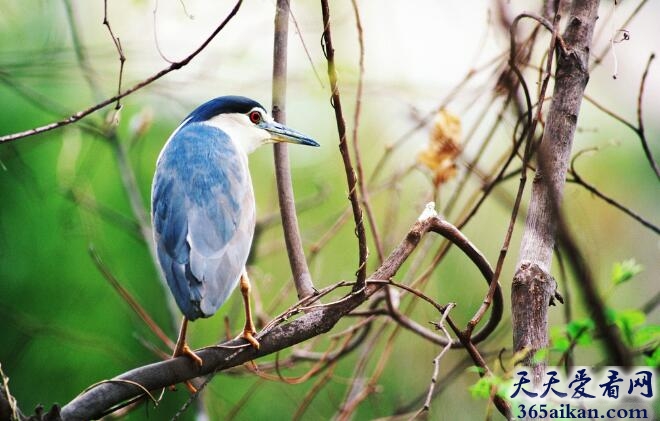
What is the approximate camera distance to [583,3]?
74.6 inches

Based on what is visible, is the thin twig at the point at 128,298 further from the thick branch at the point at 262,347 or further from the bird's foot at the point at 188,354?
the thick branch at the point at 262,347

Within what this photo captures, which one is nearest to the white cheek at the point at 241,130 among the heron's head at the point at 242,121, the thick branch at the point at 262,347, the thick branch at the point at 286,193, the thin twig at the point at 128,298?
the heron's head at the point at 242,121

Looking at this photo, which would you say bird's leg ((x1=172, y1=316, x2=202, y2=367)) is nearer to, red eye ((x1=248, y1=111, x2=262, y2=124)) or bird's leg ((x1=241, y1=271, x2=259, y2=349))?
bird's leg ((x1=241, y1=271, x2=259, y2=349))

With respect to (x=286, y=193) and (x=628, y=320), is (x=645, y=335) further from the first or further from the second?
(x=286, y=193)

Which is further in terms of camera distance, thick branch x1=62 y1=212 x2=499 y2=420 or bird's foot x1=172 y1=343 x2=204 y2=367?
bird's foot x1=172 y1=343 x2=204 y2=367

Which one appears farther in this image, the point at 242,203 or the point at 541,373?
the point at 242,203

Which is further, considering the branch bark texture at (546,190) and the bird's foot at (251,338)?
the bird's foot at (251,338)

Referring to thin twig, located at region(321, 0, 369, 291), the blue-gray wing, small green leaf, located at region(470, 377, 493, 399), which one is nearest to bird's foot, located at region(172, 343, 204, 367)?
the blue-gray wing

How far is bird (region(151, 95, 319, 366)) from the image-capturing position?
1881 mm

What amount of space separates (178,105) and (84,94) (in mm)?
1668

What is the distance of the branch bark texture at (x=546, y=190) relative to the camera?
1646 millimetres

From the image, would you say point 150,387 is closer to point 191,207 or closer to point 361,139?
point 191,207

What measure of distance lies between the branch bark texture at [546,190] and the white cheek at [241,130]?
0.99 metres

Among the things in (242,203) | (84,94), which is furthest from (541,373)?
(84,94)
